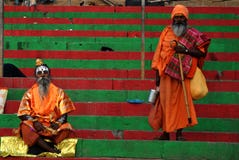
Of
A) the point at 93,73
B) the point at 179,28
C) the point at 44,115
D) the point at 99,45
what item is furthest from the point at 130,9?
the point at 44,115

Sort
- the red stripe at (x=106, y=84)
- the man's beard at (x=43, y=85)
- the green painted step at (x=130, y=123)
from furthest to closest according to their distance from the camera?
the red stripe at (x=106, y=84) → the green painted step at (x=130, y=123) → the man's beard at (x=43, y=85)

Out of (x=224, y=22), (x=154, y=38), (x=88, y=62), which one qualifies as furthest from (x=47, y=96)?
(x=224, y=22)

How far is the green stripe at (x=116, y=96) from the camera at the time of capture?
8.30 metres

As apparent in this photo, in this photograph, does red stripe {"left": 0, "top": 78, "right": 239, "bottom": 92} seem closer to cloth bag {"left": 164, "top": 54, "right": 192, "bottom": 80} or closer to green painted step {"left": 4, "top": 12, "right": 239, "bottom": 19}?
cloth bag {"left": 164, "top": 54, "right": 192, "bottom": 80}

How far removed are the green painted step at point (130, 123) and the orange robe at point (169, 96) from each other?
0.85m

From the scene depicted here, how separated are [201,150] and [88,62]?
4.04 meters

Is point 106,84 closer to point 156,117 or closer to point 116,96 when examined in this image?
point 116,96

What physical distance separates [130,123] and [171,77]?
3.69 feet

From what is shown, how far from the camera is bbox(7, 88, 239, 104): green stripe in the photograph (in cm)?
830

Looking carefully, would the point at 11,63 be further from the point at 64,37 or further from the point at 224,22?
the point at 224,22

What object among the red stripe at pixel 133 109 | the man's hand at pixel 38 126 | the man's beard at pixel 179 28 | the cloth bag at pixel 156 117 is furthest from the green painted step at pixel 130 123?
the man's beard at pixel 179 28

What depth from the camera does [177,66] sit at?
7.09 meters

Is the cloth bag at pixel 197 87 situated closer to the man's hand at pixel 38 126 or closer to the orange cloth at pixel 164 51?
the orange cloth at pixel 164 51

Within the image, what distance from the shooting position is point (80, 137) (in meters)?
7.80
